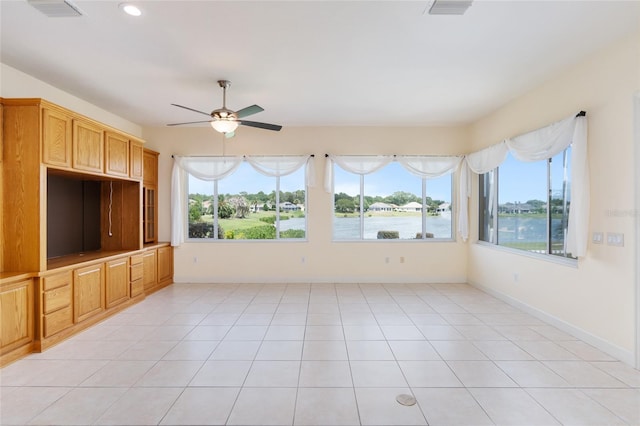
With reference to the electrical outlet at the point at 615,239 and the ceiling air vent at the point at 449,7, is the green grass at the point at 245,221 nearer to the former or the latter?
the ceiling air vent at the point at 449,7

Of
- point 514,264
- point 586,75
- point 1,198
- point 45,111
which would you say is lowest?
point 514,264

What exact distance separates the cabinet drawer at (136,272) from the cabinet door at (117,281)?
4.5 inches

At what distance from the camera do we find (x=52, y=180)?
4262 mm

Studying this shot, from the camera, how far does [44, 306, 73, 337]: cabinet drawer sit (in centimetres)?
320

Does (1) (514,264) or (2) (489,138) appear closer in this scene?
(1) (514,264)

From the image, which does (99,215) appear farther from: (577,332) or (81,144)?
(577,332)

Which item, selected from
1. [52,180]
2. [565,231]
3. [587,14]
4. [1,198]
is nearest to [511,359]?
[565,231]

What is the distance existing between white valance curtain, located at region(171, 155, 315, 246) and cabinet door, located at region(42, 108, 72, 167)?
241 centimetres

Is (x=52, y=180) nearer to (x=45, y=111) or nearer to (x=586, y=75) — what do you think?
(x=45, y=111)

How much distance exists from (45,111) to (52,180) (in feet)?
4.79

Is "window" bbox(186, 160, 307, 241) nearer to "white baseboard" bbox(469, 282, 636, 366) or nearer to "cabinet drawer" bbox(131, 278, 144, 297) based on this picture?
"cabinet drawer" bbox(131, 278, 144, 297)

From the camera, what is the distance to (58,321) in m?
3.34

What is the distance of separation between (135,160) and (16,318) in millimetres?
2671

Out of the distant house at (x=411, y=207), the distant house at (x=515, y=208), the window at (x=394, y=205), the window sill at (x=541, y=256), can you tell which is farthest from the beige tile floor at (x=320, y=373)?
the distant house at (x=411, y=207)
